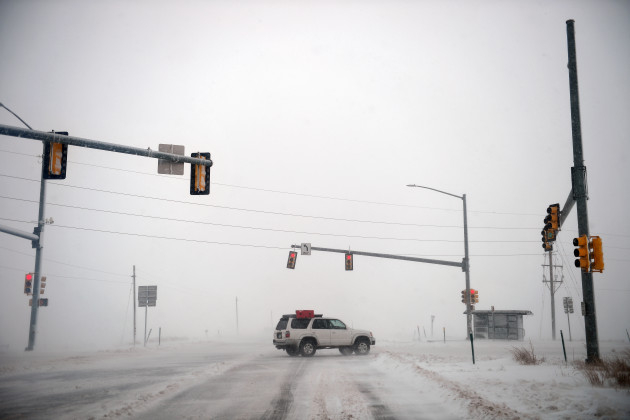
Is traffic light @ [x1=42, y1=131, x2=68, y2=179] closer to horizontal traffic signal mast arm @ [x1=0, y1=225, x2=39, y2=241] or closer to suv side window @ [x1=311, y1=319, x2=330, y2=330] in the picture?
horizontal traffic signal mast arm @ [x1=0, y1=225, x2=39, y2=241]

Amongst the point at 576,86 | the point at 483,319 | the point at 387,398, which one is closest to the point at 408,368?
the point at 387,398

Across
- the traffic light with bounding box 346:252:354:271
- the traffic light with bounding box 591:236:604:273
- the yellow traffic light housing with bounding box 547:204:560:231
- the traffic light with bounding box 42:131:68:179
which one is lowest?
the traffic light with bounding box 591:236:604:273

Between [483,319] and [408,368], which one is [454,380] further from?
[483,319]

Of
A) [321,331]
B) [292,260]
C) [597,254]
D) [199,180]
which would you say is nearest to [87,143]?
[199,180]

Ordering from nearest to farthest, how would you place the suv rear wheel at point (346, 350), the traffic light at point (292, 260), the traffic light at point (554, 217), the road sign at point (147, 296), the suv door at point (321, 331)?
the traffic light at point (554, 217) < the suv door at point (321, 331) < the suv rear wheel at point (346, 350) < the road sign at point (147, 296) < the traffic light at point (292, 260)

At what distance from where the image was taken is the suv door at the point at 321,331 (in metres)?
22.4

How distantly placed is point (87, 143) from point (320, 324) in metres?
15.2

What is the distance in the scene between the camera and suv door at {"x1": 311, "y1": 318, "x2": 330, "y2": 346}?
22.4m

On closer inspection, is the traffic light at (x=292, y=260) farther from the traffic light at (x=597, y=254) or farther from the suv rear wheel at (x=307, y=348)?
the traffic light at (x=597, y=254)

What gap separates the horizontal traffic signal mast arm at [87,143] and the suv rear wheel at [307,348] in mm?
13171

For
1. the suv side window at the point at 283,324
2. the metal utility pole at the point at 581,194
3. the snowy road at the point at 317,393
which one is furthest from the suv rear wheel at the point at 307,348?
the metal utility pole at the point at 581,194

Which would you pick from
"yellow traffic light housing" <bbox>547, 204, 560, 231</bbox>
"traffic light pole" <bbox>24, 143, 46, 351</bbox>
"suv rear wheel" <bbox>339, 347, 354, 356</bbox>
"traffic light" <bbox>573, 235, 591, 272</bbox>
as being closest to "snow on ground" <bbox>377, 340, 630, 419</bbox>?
"traffic light" <bbox>573, 235, 591, 272</bbox>

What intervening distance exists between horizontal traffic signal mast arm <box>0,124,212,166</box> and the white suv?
12.7 meters

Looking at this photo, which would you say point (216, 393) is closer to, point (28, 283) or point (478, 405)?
point (478, 405)
